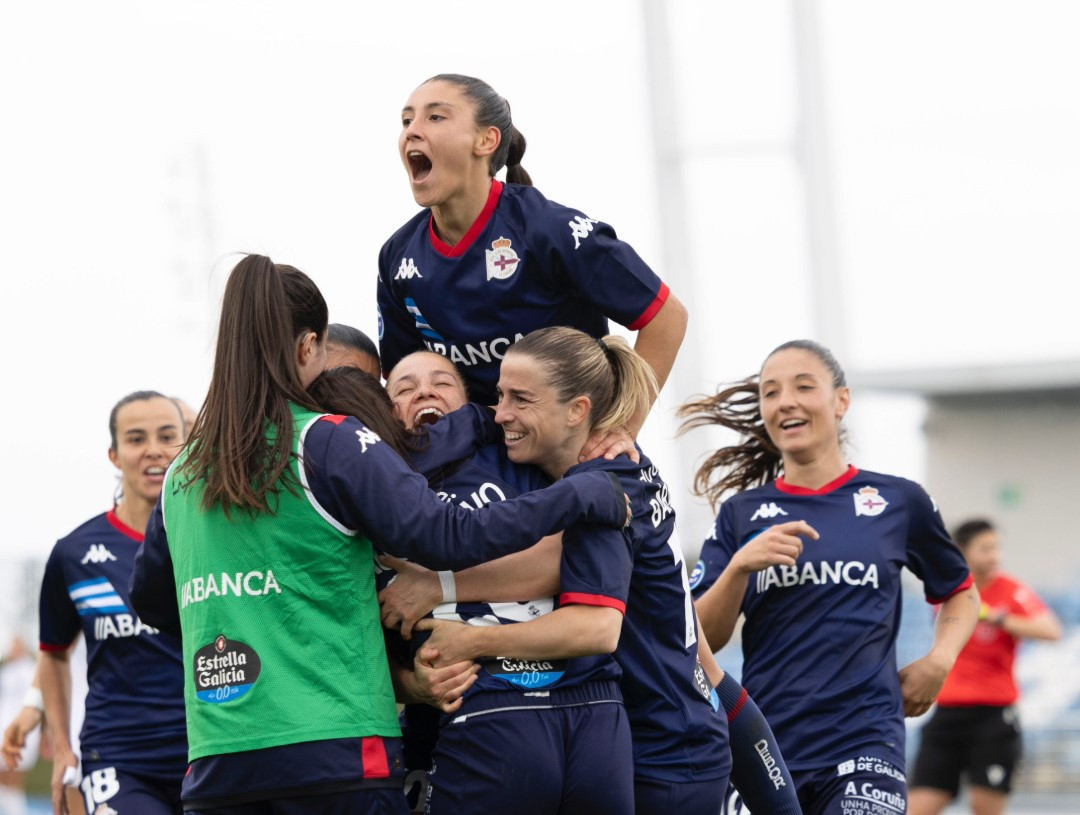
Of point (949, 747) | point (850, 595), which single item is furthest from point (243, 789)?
point (949, 747)

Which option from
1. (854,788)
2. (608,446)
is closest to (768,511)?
(854,788)

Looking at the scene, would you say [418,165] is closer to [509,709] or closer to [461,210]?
[461,210]

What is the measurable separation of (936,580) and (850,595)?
460 millimetres

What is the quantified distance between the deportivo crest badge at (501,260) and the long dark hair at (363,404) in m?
0.66

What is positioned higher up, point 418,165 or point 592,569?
point 418,165

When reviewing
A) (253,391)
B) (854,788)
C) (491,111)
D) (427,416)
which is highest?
(491,111)

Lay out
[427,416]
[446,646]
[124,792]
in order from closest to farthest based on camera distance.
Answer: [446,646] < [427,416] < [124,792]

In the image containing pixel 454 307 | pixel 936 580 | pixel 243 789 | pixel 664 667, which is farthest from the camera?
pixel 936 580

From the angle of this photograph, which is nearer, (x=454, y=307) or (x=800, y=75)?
(x=454, y=307)

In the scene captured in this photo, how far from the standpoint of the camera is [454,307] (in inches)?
170

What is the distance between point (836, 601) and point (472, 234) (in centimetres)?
183

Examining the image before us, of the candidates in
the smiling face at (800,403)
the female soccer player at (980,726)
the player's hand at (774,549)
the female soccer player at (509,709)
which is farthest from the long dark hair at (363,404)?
the female soccer player at (980,726)

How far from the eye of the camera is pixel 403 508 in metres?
3.31

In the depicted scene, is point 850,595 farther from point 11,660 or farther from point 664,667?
point 11,660
